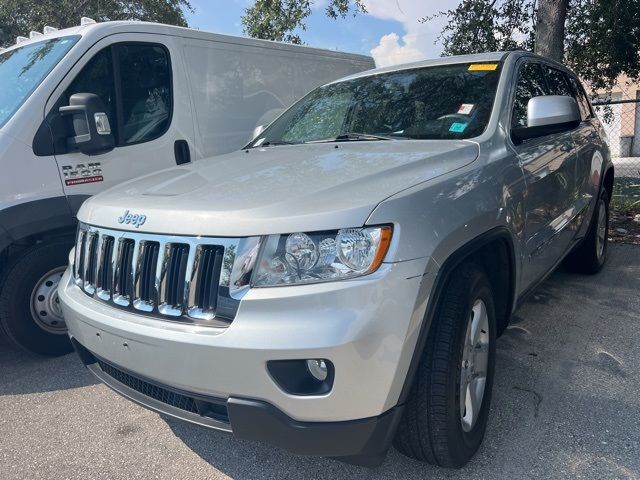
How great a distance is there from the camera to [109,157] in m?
3.83

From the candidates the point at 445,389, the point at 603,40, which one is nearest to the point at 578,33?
the point at 603,40

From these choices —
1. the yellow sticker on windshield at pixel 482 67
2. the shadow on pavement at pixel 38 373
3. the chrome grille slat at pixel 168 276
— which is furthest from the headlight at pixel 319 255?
the shadow on pavement at pixel 38 373

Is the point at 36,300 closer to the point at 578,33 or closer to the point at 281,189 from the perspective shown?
the point at 281,189

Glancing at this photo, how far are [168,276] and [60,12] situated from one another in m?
11.9

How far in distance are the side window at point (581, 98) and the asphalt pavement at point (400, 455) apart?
1851 mm

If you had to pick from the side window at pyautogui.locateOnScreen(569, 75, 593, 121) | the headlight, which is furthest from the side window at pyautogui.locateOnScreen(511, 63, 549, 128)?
the headlight

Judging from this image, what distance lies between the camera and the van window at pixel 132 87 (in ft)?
12.6

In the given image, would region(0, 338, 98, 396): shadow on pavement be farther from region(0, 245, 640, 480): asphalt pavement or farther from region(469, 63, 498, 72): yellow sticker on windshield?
region(469, 63, 498, 72): yellow sticker on windshield

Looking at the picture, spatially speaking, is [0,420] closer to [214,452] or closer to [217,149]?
[214,452]

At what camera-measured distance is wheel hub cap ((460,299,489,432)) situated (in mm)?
2240

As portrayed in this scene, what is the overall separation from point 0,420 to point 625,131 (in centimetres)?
2109

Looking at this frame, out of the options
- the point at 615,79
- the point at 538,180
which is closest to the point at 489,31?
the point at 615,79

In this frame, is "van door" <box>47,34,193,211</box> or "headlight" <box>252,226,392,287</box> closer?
"headlight" <box>252,226,392,287</box>

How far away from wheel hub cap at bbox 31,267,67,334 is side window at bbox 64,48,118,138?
3.65 feet
